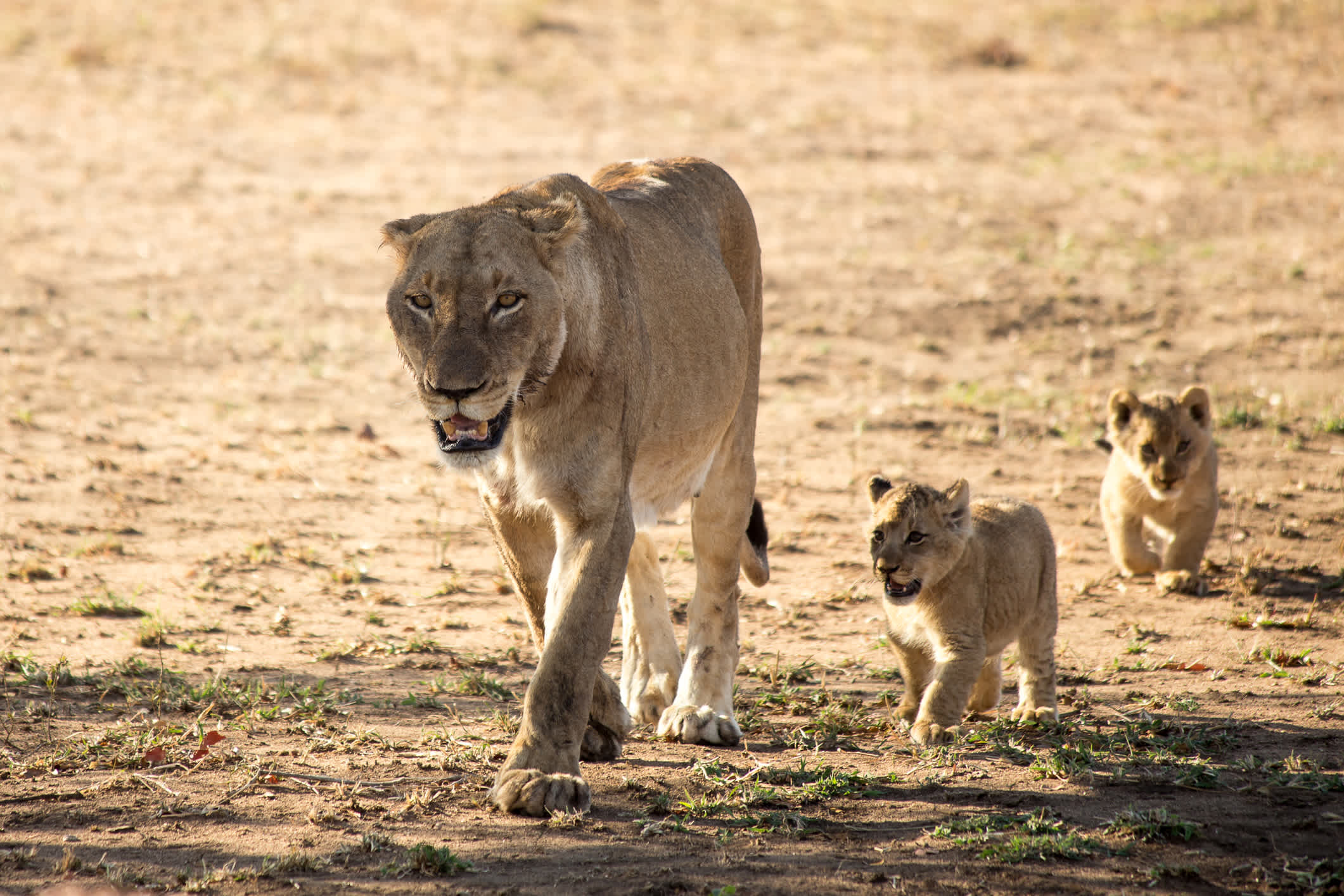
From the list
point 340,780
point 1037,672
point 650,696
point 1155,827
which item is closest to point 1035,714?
point 1037,672

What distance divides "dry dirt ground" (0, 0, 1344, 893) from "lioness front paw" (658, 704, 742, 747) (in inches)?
3.3

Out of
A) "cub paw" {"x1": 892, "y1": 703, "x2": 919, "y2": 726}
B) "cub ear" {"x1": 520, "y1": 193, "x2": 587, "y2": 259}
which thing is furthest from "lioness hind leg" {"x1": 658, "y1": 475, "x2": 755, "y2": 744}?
"cub ear" {"x1": 520, "y1": 193, "x2": 587, "y2": 259}

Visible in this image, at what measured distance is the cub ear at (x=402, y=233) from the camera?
4.21 meters

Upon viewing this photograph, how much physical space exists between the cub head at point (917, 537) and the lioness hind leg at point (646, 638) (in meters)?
0.91

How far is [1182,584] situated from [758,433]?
2960 mm

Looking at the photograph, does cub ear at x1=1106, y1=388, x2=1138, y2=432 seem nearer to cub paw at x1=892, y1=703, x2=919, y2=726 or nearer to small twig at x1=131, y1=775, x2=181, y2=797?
cub paw at x1=892, y1=703, x2=919, y2=726

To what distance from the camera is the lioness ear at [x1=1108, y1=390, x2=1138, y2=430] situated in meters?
6.58

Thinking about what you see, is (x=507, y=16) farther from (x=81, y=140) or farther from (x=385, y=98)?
(x=81, y=140)

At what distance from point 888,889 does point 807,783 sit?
746 mm

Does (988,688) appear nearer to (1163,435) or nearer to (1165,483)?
(1165,483)

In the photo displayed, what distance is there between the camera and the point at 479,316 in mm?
3928

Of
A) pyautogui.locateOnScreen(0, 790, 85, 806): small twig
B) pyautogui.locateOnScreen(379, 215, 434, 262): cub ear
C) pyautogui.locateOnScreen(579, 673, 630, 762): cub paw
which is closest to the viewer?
pyautogui.locateOnScreen(0, 790, 85, 806): small twig

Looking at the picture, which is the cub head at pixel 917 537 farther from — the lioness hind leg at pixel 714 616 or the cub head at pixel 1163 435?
the cub head at pixel 1163 435

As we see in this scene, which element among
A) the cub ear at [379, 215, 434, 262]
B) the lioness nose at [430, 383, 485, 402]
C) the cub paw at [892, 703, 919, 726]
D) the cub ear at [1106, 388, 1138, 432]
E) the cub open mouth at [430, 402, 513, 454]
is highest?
the cub ear at [379, 215, 434, 262]
